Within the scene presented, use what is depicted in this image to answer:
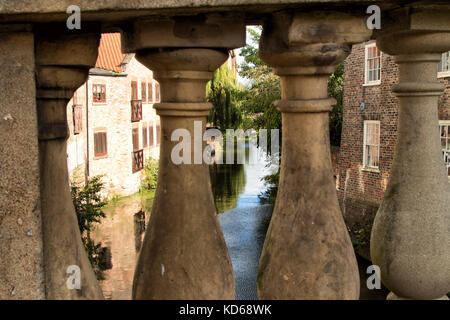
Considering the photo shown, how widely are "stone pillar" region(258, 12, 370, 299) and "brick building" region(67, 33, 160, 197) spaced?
19.9 m

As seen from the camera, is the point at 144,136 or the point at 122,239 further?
the point at 144,136

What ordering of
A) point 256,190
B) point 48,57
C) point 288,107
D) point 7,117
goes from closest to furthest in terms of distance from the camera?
point 7,117 < point 48,57 < point 288,107 < point 256,190

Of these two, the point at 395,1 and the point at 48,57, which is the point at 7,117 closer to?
the point at 48,57

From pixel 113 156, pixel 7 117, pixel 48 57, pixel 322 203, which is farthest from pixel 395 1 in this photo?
pixel 113 156

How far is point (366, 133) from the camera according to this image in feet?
53.5

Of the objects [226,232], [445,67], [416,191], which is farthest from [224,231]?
[416,191]

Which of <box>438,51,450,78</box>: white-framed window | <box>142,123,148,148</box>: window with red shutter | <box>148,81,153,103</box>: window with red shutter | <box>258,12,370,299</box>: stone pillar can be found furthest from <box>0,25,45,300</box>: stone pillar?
<box>148,81,153,103</box>: window with red shutter

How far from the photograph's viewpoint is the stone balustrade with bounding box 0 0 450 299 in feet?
5.43

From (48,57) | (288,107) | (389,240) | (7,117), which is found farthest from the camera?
(389,240)

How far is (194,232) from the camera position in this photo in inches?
71.5

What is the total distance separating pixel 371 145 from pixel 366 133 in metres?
0.41

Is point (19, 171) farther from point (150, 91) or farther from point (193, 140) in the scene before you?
point (150, 91)

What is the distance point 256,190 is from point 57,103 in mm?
27160

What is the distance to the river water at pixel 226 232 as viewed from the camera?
1505 cm
